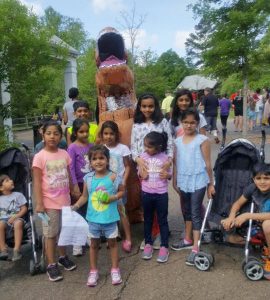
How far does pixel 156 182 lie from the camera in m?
3.91

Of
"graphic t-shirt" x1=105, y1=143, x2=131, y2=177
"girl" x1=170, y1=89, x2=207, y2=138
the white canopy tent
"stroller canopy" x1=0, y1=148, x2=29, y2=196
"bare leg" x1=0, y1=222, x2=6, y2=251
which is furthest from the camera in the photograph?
the white canopy tent

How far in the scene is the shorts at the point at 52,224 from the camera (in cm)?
367

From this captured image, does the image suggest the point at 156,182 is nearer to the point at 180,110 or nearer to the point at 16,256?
the point at 180,110

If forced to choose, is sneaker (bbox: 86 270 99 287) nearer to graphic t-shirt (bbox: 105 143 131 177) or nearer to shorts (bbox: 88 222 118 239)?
shorts (bbox: 88 222 118 239)

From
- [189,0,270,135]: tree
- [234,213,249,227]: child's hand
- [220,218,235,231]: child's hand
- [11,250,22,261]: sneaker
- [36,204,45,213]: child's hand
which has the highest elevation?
[189,0,270,135]: tree

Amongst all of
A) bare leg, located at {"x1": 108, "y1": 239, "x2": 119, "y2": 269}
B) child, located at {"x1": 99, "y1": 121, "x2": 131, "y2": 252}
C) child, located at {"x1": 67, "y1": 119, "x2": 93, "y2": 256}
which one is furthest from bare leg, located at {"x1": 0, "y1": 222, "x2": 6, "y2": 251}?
child, located at {"x1": 99, "y1": 121, "x2": 131, "y2": 252}

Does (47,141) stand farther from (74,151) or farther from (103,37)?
(103,37)

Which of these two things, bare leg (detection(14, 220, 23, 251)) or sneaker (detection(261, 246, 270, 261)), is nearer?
sneaker (detection(261, 246, 270, 261))

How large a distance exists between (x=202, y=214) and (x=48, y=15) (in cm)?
5922

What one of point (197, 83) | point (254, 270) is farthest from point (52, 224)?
point (197, 83)

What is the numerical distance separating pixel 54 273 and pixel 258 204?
6.55 feet

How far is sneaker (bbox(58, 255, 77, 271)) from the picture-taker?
3844 mm

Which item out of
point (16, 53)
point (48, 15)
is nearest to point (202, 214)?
point (16, 53)

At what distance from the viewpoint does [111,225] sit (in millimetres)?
3492
